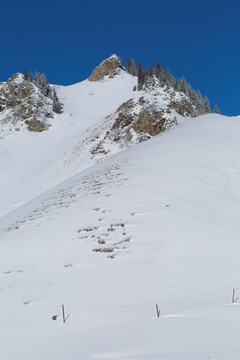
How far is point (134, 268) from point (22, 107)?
180 ft

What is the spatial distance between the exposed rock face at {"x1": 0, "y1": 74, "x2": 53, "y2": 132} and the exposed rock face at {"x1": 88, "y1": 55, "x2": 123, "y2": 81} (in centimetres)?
4617

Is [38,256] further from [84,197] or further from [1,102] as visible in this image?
[1,102]

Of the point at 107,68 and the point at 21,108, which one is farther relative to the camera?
the point at 107,68

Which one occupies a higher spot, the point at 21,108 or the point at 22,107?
the point at 22,107

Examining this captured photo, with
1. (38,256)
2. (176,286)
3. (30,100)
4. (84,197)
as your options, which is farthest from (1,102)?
(176,286)

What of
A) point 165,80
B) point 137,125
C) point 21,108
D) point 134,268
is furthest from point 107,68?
point 134,268

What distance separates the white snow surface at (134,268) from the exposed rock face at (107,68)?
315ft

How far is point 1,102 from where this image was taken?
57.0 metres

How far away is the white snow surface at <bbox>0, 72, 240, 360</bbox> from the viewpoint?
13.9ft

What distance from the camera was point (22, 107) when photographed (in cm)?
5288

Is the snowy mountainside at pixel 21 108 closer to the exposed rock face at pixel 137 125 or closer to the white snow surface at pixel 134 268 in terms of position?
the exposed rock face at pixel 137 125

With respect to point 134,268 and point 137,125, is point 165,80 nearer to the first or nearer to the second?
point 137,125

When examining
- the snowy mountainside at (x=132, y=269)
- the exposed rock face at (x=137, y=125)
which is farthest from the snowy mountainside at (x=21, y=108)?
the snowy mountainside at (x=132, y=269)

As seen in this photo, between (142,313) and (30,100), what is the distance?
58.0 m
